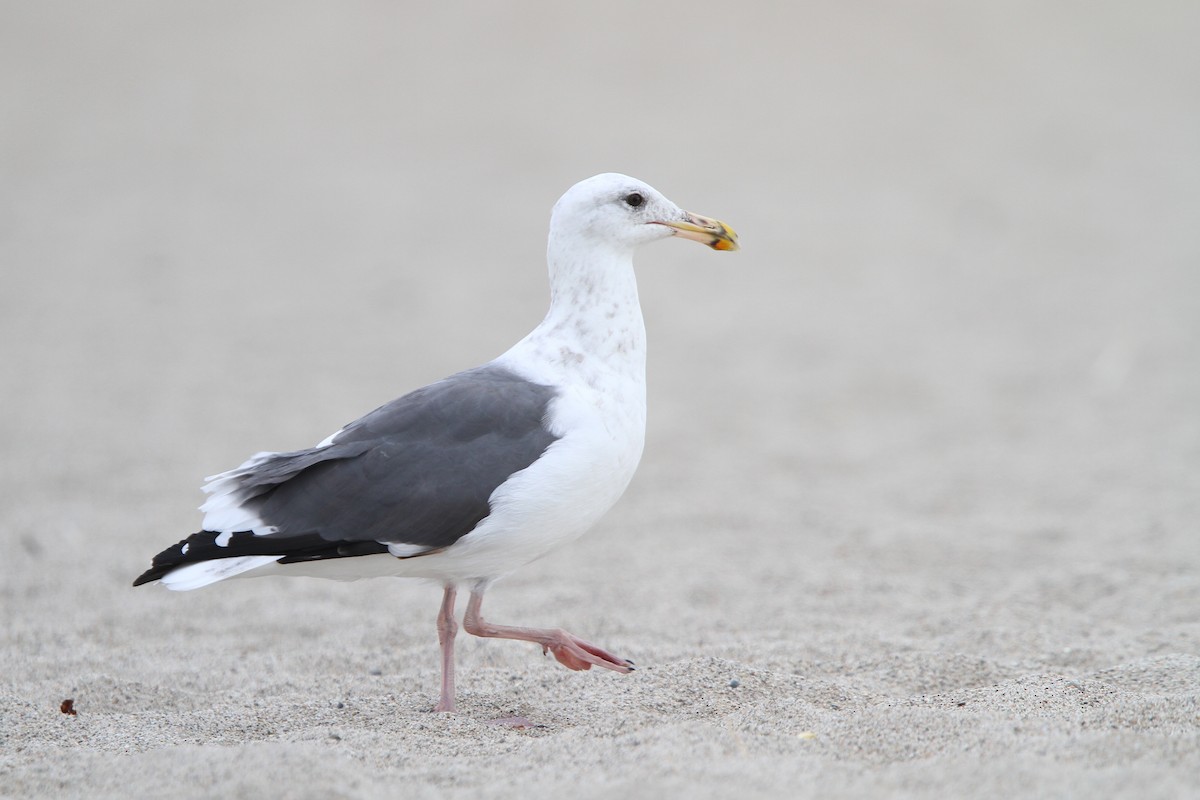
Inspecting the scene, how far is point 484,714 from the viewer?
391cm

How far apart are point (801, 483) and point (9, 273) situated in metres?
7.36

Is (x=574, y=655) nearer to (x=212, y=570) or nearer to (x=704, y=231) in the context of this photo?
(x=212, y=570)

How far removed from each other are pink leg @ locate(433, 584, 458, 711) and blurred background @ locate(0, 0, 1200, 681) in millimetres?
1346

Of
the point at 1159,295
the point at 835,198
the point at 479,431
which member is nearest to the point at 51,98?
the point at 835,198

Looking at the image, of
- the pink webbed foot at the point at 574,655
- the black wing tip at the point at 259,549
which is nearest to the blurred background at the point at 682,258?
the pink webbed foot at the point at 574,655

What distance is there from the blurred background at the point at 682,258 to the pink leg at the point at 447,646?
1346 millimetres

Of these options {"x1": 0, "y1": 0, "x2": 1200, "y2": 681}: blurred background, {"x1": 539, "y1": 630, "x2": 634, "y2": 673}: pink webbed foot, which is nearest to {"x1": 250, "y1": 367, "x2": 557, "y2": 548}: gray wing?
{"x1": 539, "y1": 630, "x2": 634, "y2": 673}: pink webbed foot

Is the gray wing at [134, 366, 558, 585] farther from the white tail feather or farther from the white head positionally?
the white head

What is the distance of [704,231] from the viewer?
4293 mm

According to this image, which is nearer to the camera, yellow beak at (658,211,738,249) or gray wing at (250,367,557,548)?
gray wing at (250,367,557,548)

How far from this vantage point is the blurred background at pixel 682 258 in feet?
23.6

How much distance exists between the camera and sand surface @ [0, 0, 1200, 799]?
3.56 metres

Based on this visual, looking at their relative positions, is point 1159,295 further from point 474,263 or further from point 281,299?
point 281,299

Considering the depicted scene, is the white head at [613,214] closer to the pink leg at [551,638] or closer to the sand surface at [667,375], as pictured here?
the pink leg at [551,638]
